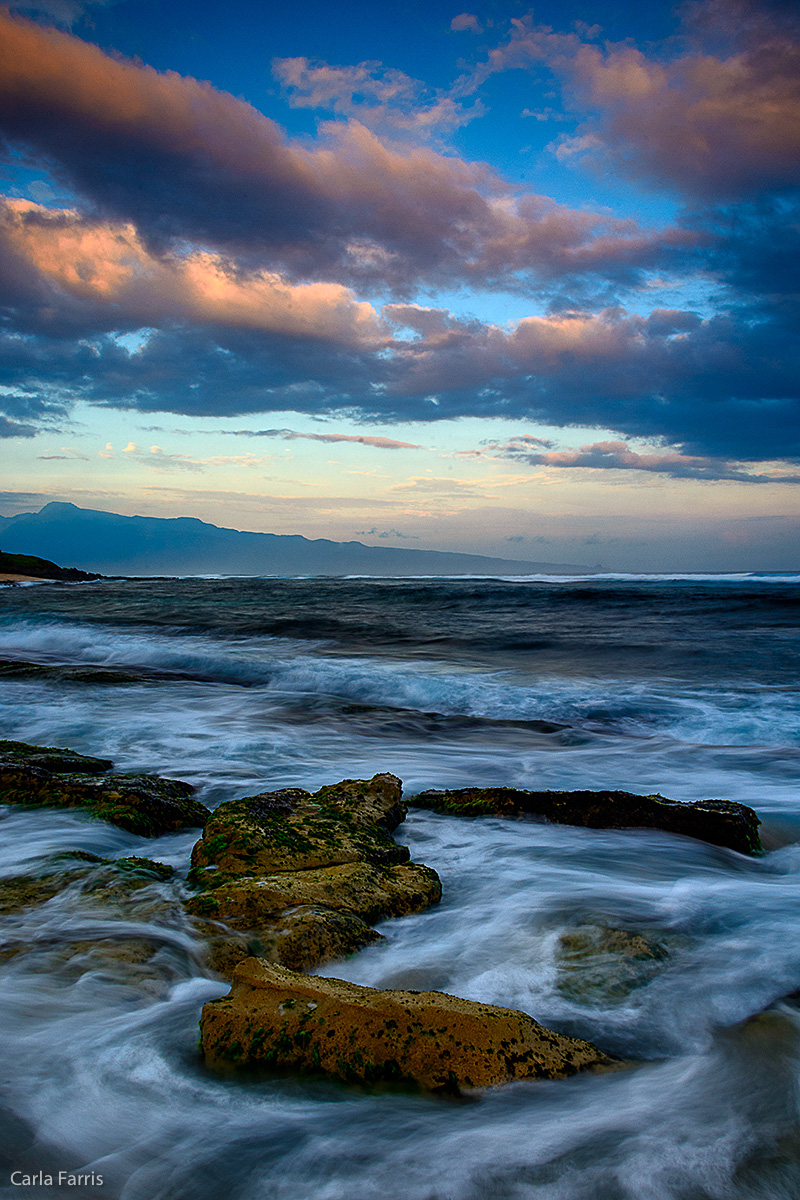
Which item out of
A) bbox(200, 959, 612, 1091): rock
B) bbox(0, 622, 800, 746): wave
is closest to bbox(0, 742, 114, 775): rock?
bbox(200, 959, 612, 1091): rock

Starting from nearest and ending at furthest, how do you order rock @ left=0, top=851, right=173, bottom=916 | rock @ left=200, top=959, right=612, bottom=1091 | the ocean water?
the ocean water → rock @ left=200, top=959, right=612, bottom=1091 → rock @ left=0, top=851, right=173, bottom=916

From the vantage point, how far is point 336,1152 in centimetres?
195

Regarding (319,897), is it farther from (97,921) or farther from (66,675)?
(66,675)

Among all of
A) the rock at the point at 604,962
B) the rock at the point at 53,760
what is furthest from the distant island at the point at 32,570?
the rock at the point at 604,962

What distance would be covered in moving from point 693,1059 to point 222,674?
38.0ft

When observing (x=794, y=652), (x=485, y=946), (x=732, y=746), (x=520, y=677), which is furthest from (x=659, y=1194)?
(x=794, y=652)

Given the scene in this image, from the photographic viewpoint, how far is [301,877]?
339cm

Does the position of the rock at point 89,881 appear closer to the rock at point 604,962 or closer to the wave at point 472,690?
the rock at point 604,962

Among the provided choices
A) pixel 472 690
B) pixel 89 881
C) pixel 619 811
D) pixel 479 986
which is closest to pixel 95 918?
pixel 89 881

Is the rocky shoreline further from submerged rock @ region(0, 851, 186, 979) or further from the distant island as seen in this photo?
the distant island

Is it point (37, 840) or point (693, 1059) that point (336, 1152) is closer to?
point (693, 1059)

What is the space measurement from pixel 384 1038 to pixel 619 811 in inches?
134

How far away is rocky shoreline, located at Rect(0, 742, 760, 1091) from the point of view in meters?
2.13

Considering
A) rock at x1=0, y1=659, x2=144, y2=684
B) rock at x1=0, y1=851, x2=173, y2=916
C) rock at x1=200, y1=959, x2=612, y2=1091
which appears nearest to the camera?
rock at x1=200, y1=959, x2=612, y2=1091
